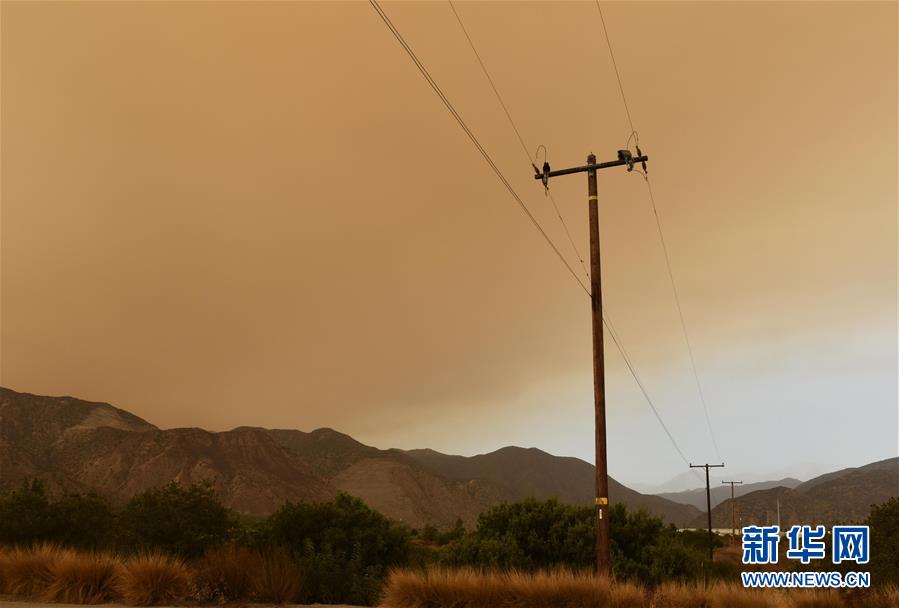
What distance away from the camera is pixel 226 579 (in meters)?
15.0

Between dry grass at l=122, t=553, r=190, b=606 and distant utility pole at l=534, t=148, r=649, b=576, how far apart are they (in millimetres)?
10411

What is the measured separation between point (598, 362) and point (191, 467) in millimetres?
138341

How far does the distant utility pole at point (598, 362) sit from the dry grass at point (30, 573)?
13414mm

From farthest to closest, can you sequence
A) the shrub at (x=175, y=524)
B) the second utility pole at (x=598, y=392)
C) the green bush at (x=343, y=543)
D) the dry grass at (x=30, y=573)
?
the shrub at (x=175, y=524) < the second utility pole at (x=598, y=392) < the green bush at (x=343, y=543) < the dry grass at (x=30, y=573)

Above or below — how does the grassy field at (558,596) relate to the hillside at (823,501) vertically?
above

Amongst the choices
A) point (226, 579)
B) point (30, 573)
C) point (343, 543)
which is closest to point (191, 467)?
point (343, 543)

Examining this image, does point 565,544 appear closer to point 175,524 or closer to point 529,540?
point 529,540

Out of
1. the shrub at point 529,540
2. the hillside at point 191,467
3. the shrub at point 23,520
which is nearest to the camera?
the shrub at point 529,540

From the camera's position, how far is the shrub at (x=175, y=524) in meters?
22.5

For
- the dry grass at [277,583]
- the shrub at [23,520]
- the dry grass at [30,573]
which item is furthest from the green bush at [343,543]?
the shrub at [23,520]

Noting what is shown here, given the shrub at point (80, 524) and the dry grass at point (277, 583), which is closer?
the dry grass at point (277, 583)

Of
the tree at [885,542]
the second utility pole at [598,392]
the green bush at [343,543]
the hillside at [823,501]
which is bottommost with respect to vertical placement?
the hillside at [823,501]

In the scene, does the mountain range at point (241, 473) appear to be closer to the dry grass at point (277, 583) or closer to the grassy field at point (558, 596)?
the dry grass at point (277, 583)

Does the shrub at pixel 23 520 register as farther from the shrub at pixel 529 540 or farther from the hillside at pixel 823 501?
the hillside at pixel 823 501
